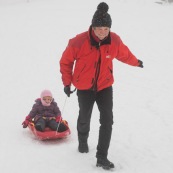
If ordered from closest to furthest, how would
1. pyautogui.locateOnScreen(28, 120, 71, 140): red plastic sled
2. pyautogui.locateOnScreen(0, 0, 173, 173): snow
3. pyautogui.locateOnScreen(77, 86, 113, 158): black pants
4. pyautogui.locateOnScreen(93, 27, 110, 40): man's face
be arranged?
pyautogui.locateOnScreen(93, 27, 110, 40): man's face < pyautogui.locateOnScreen(77, 86, 113, 158): black pants < pyautogui.locateOnScreen(0, 0, 173, 173): snow < pyautogui.locateOnScreen(28, 120, 71, 140): red plastic sled

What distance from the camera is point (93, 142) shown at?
562 centimetres

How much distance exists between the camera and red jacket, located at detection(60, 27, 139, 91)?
164 inches

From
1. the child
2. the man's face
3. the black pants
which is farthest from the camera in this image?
the child

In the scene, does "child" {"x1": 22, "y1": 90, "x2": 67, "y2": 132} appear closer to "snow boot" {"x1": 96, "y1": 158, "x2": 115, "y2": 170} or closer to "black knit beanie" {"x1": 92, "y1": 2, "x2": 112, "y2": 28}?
"snow boot" {"x1": 96, "y1": 158, "x2": 115, "y2": 170}

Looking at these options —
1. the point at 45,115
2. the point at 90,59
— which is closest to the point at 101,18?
the point at 90,59

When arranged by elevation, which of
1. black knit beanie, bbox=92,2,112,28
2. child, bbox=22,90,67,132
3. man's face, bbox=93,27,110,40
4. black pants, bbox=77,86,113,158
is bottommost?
child, bbox=22,90,67,132

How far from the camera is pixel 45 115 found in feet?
20.8

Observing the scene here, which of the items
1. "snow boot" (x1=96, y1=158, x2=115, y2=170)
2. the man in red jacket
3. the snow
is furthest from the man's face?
the snow

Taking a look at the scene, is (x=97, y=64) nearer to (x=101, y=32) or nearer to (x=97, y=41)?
(x=97, y=41)

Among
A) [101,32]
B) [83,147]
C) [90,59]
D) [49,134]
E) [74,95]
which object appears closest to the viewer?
[101,32]

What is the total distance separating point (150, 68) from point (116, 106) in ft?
17.3

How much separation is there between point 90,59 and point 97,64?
104mm

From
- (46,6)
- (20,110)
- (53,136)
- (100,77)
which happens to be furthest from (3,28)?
(100,77)

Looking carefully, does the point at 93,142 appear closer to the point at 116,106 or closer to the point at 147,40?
the point at 116,106
